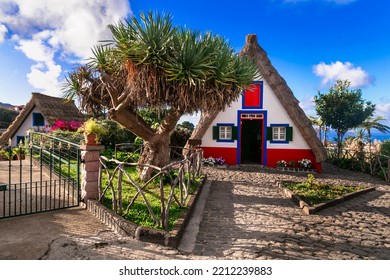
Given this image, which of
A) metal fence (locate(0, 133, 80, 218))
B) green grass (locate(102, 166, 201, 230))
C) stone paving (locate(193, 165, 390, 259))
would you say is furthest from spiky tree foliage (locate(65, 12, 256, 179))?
stone paving (locate(193, 165, 390, 259))

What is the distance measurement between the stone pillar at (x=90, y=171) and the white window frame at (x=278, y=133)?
9.02 metres

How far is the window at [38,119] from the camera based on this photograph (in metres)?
16.7

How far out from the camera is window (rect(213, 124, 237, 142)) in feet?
40.1

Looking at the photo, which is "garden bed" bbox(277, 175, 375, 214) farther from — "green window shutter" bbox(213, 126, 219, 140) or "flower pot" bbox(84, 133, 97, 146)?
"flower pot" bbox(84, 133, 97, 146)

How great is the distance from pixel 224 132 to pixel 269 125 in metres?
2.20

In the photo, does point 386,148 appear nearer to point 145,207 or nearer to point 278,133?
point 278,133

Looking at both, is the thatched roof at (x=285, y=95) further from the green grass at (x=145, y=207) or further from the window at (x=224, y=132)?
the green grass at (x=145, y=207)

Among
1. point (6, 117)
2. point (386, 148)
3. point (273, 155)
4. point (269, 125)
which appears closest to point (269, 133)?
point (269, 125)

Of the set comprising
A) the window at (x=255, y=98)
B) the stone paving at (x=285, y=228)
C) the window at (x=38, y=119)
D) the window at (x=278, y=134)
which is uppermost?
the window at (x=255, y=98)

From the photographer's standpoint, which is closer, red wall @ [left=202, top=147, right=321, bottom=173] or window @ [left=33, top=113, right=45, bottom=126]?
red wall @ [left=202, top=147, right=321, bottom=173]

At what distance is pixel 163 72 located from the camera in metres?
5.97

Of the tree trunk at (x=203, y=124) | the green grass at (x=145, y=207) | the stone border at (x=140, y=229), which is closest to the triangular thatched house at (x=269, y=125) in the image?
the tree trunk at (x=203, y=124)

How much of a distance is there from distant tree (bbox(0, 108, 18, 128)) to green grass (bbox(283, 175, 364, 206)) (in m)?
22.5
